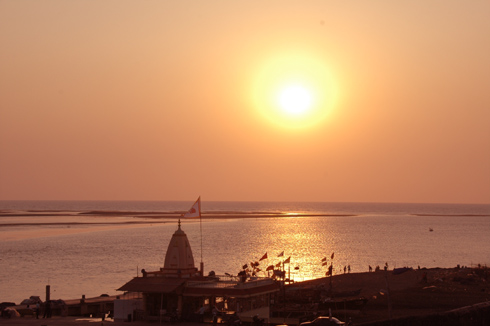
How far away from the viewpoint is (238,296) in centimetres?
4709

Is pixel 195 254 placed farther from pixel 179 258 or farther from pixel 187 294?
pixel 187 294

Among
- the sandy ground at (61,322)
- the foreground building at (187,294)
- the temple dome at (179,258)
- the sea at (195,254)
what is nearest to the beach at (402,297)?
the sandy ground at (61,322)

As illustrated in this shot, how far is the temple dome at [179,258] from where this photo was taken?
5050 centimetres

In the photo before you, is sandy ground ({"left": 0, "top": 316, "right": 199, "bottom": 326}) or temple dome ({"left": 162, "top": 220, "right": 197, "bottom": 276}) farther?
temple dome ({"left": 162, "top": 220, "right": 197, "bottom": 276})

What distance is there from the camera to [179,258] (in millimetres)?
50844

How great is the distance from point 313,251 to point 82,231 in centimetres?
7572

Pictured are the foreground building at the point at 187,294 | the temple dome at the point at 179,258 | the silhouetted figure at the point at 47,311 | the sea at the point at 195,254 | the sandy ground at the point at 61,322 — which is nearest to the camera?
the sandy ground at the point at 61,322

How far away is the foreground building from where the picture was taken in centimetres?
4750

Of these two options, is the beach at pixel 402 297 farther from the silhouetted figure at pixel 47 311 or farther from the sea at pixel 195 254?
the sea at pixel 195 254

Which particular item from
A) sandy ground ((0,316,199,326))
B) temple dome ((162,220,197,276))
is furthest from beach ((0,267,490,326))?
temple dome ((162,220,197,276))

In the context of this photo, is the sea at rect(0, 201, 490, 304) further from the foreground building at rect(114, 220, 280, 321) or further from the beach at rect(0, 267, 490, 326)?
the foreground building at rect(114, 220, 280, 321)

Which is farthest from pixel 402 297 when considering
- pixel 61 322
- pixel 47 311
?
pixel 47 311

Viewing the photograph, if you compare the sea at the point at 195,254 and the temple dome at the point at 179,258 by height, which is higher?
the temple dome at the point at 179,258

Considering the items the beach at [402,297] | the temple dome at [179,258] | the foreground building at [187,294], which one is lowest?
the beach at [402,297]
